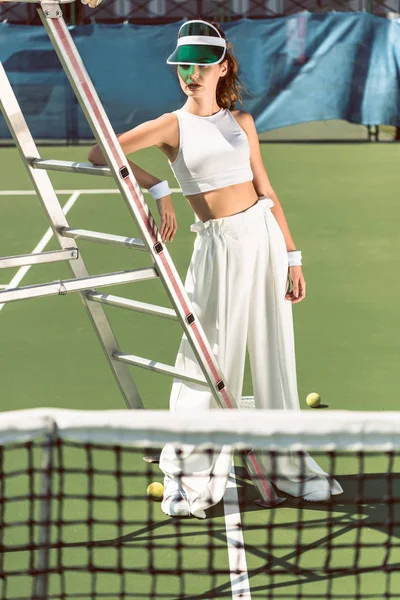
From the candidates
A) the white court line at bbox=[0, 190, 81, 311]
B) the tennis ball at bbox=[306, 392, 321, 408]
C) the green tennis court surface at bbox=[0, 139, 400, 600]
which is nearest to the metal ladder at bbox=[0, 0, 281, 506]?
the green tennis court surface at bbox=[0, 139, 400, 600]

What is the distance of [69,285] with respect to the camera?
4676mm

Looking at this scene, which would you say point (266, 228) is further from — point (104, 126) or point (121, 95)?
point (121, 95)

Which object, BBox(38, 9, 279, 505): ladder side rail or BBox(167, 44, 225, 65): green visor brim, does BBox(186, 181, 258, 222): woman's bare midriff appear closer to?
BBox(38, 9, 279, 505): ladder side rail

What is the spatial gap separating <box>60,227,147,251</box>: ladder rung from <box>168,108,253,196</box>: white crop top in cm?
43

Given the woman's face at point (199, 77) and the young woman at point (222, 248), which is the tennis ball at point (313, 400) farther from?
the woman's face at point (199, 77)

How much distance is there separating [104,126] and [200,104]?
2.04 feet

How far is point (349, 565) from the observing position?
4.72 meters

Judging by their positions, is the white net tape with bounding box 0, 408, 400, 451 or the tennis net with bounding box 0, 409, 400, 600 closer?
the white net tape with bounding box 0, 408, 400, 451

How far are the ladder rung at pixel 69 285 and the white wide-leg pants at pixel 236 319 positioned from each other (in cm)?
36

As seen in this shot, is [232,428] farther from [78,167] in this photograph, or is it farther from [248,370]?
[248,370]

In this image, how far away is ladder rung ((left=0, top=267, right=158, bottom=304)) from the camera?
450 cm

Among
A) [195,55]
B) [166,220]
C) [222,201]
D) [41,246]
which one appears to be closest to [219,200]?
[222,201]

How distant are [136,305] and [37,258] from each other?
556 millimetres

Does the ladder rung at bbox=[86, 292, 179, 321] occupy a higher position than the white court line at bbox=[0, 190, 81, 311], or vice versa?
the ladder rung at bbox=[86, 292, 179, 321]
